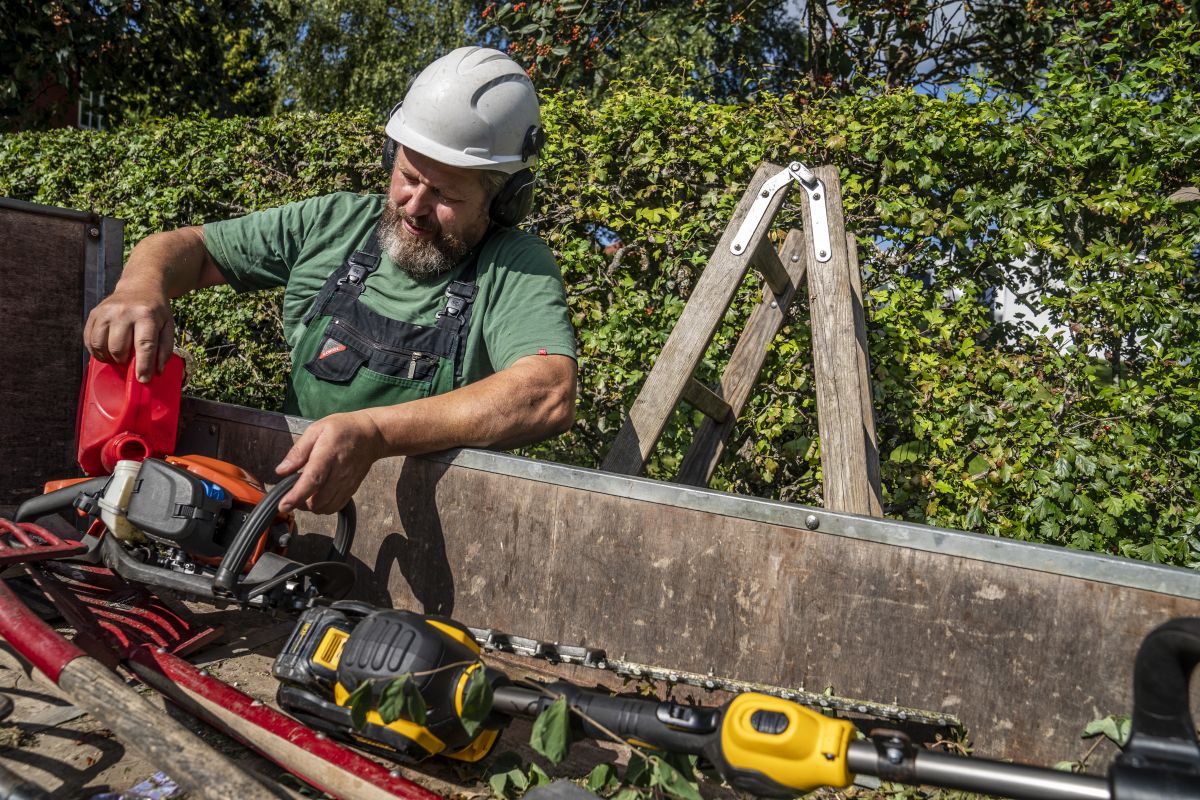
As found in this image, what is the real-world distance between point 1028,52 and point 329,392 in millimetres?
9327

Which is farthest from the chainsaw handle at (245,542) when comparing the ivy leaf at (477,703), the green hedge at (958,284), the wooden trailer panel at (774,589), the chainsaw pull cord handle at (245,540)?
the green hedge at (958,284)

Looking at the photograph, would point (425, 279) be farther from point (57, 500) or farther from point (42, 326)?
point (42, 326)

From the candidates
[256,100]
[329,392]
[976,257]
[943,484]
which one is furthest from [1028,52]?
[256,100]

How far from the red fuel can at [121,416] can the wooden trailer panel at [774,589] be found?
1.97 feet

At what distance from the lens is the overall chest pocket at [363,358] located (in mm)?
2305

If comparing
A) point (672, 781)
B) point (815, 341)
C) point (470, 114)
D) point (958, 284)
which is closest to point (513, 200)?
point (470, 114)

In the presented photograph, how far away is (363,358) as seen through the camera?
2322 millimetres

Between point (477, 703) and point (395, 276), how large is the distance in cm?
153

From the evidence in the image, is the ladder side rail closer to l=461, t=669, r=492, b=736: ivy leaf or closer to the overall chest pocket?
the overall chest pocket

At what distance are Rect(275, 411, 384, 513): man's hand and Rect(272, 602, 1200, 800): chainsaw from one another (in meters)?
0.26

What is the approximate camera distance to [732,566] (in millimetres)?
1650

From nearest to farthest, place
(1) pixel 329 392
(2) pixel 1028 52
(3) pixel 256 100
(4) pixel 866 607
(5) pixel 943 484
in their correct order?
(4) pixel 866 607 < (1) pixel 329 392 < (5) pixel 943 484 < (2) pixel 1028 52 < (3) pixel 256 100

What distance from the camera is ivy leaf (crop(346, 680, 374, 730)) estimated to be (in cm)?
120

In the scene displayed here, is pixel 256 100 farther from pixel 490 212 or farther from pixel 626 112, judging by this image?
pixel 490 212
